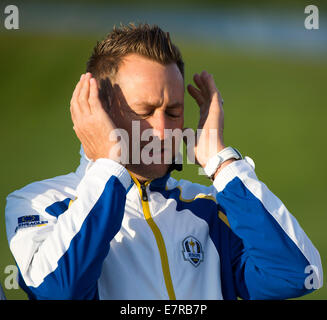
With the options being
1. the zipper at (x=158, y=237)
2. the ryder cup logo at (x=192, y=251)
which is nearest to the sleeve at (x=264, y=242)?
the ryder cup logo at (x=192, y=251)

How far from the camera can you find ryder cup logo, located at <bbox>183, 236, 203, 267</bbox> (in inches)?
102

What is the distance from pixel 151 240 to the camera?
2.56 m

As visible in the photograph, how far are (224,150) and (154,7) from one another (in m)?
15.9

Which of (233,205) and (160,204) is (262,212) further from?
(160,204)

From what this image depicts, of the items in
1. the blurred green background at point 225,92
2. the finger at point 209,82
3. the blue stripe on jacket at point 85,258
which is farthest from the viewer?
the blurred green background at point 225,92

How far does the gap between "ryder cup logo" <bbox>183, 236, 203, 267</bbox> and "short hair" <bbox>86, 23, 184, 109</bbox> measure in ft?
2.52

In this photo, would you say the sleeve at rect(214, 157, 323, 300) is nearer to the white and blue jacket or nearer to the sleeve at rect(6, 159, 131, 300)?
the white and blue jacket

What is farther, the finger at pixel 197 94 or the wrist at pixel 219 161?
the finger at pixel 197 94

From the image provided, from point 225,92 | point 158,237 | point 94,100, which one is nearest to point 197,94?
point 94,100

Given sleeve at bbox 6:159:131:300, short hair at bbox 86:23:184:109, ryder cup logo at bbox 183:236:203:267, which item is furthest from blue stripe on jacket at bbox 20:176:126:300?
short hair at bbox 86:23:184:109

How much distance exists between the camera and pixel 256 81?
16.9m

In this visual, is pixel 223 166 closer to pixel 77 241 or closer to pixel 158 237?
pixel 158 237

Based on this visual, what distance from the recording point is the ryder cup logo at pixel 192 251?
2582 mm

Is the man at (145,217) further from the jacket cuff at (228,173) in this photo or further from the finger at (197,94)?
the finger at (197,94)
